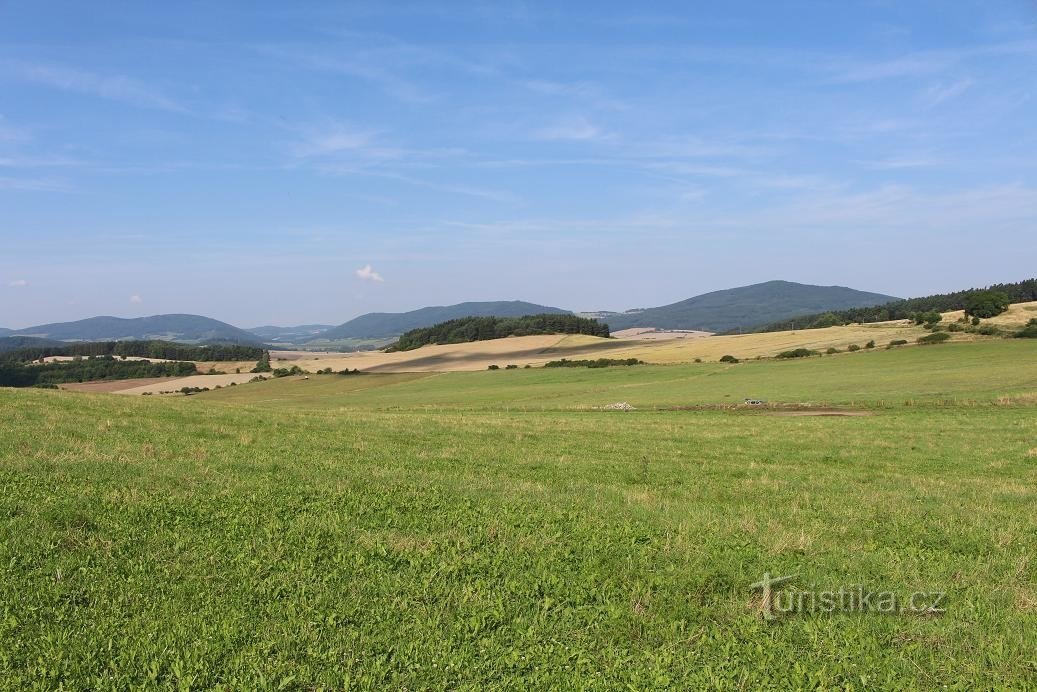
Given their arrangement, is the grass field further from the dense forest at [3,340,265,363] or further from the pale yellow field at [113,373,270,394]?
the dense forest at [3,340,265,363]

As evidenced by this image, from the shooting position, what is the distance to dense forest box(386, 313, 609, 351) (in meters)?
168

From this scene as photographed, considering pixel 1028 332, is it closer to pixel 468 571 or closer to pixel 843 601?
pixel 843 601

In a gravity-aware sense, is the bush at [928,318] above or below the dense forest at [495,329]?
below

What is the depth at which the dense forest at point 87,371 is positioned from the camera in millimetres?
123750

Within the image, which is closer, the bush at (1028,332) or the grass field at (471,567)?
the grass field at (471,567)

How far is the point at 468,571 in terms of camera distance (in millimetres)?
8773

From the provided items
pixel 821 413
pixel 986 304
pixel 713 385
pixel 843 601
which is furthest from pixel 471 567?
pixel 986 304

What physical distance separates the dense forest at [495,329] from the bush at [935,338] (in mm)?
91824

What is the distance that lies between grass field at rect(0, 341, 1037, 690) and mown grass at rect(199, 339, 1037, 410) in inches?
1211

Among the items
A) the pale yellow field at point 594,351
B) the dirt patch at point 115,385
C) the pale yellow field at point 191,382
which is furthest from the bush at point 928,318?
the dirt patch at point 115,385

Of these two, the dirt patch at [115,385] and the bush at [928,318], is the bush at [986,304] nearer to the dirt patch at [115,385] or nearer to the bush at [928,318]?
the bush at [928,318]

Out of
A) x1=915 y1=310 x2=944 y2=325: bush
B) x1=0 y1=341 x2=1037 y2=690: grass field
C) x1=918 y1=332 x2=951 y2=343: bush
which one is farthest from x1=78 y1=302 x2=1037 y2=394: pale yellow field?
x1=0 y1=341 x2=1037 y2=690: grass field

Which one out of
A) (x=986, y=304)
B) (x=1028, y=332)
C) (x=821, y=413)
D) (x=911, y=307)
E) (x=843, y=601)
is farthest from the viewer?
(x=911, y=307)

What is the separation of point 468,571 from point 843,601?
4948 mm
